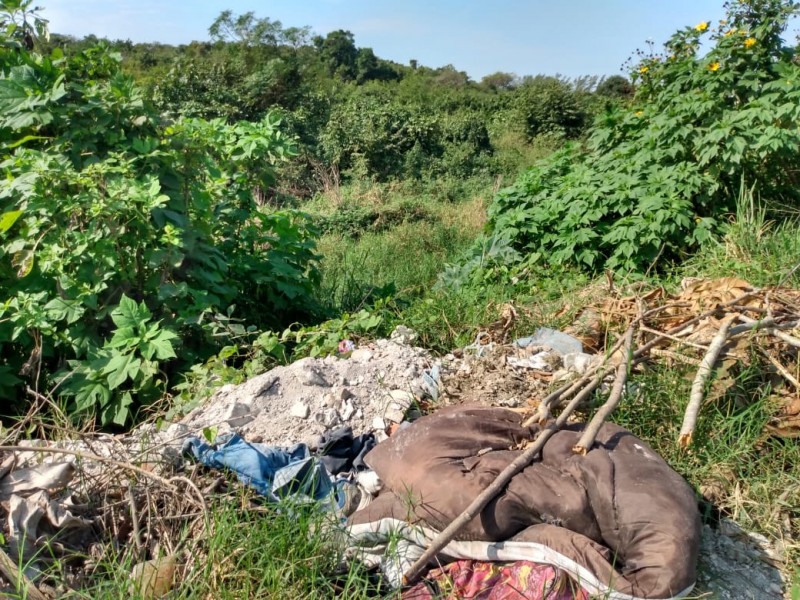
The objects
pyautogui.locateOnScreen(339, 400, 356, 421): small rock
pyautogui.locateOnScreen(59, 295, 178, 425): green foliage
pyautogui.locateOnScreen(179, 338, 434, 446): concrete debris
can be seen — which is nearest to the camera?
pyautogui.locateOnScreen(179, 338, 434, 446): concrete debris

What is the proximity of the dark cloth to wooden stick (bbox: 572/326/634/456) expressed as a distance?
0.89 m

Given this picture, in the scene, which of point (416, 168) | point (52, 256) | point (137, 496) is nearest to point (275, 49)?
point (416, 168)

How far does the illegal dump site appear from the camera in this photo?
7.11 ft

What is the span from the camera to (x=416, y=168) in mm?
13328

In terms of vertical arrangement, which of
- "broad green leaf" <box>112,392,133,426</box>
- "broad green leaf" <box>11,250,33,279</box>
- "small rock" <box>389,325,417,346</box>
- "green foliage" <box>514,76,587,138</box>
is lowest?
"broad green leaf" <box>112,392,133,426</box>

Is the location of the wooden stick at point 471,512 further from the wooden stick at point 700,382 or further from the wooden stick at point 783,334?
the wooden stick at point 783,334

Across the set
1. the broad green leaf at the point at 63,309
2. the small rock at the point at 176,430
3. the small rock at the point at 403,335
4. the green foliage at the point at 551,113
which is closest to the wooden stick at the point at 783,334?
the small rock at the point at 403,335

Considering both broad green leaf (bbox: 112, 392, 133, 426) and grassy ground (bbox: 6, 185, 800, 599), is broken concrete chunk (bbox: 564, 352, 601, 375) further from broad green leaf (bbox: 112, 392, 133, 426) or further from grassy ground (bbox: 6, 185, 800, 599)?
broad green leaf (bbox: 112, 392, 133, 426)

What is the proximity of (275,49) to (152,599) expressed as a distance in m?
20.1

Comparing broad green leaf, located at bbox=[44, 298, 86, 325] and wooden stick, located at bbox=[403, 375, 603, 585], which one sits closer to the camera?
wooden stick, located at bbox=[403, 375, 603, 585]

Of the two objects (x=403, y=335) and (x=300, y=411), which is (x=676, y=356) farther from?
(x=300, y=411)

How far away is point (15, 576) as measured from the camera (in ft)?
6.84

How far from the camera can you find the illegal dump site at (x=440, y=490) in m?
2.17

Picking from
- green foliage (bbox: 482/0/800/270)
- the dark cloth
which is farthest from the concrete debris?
green foliage (bbox: 482/0/800/270)
